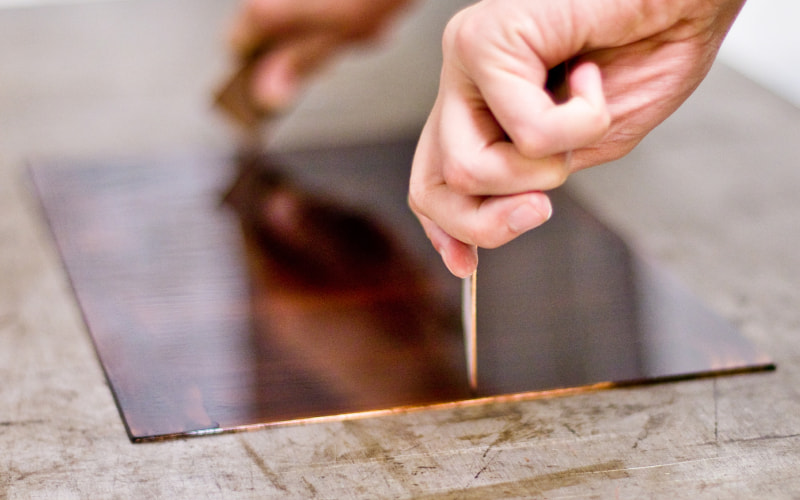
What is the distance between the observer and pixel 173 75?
142 centimetres

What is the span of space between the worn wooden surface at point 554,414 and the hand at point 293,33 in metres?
0.15

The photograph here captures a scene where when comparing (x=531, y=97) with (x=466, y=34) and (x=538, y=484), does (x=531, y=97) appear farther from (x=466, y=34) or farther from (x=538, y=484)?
(x=538, y=484)

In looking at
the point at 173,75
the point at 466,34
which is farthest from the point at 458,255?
the point at 173,75

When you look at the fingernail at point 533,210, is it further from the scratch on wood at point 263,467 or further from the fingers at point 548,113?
the scratch on wood at point 263,467

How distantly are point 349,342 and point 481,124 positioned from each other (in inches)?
9.6

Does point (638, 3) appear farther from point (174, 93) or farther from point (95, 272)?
point (174, 93)

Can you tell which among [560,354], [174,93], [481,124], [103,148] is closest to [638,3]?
[481,124]

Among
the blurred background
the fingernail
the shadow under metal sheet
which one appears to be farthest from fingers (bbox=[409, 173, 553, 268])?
the blurred background

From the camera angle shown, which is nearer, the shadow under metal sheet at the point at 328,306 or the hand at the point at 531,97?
the hand at the point at 531,97

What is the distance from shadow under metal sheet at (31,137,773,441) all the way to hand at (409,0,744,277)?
0.42 ft

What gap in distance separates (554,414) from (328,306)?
0.23 meters

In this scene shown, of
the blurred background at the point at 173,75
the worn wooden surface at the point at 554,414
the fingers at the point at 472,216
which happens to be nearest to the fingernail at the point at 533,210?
the fingers at the point at 472,216

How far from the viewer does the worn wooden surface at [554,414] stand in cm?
49

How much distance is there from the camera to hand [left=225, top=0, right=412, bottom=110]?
1017mm
